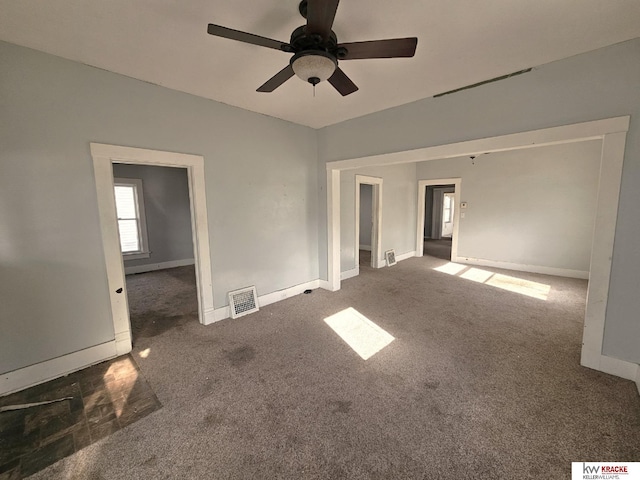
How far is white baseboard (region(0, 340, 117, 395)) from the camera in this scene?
1.97 m

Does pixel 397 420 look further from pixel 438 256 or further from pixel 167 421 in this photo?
pixel 438 256

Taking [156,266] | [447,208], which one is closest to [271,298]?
[156,266]

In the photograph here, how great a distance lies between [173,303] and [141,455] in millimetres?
2559

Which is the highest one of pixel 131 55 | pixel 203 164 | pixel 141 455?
pixel 131 55

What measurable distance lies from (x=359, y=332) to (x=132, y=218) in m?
5.35

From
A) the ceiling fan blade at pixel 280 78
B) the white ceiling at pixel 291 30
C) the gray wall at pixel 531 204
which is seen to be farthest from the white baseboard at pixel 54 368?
the gray wall at pixel 531 204

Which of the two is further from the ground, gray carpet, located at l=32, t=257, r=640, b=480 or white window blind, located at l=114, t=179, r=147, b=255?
white window blind, located at l=114, t=179, r=147, b=255

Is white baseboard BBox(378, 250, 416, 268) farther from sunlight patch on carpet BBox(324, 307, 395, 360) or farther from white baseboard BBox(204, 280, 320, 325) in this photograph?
sunlight patch on carpet BBox(324, 307, 395, 360)

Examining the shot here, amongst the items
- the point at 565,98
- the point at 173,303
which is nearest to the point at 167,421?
the point at 173,303

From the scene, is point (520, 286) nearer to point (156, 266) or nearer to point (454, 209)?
point (454, 209)

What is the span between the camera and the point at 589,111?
203 cm

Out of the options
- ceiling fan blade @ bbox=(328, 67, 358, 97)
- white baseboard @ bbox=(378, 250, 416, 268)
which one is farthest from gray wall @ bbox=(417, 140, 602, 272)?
ceiling fan blade @ bbox=(328, 67, 358, 97)

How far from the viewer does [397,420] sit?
1.67 metres

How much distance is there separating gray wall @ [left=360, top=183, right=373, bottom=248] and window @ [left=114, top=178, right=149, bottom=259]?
5.72m
